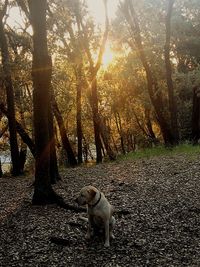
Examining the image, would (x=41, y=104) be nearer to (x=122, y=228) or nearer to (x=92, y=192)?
(x=122, y=228)

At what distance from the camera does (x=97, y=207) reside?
31.6ft

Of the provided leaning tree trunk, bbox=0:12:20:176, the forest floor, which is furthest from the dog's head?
leaning tree trunk, bbox=0:12:20:176

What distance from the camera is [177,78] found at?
36469mm

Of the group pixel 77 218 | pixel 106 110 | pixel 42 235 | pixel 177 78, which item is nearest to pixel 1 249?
pixel 42 235

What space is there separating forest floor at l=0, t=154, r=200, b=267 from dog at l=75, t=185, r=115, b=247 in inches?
17.3

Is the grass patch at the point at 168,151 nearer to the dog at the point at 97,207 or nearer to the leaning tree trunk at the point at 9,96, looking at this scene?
the leaning tree trunk at the point at 9,96

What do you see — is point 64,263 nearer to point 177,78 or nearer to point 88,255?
point 88,255

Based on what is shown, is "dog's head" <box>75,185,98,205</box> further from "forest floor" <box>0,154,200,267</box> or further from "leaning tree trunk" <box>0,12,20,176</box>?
"leaning tree trunk" <box>0,12,20,176</box>

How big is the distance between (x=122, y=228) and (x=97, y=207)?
192cm

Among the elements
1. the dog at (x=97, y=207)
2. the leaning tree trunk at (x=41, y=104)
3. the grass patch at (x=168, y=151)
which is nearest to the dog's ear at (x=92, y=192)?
the dog at (x=97, y=207)

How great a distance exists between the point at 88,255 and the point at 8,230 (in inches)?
117

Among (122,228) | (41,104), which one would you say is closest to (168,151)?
(41,104)

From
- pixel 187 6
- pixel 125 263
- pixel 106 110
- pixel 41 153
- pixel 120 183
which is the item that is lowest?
pixel 125 263

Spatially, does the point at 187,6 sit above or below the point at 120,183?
above
